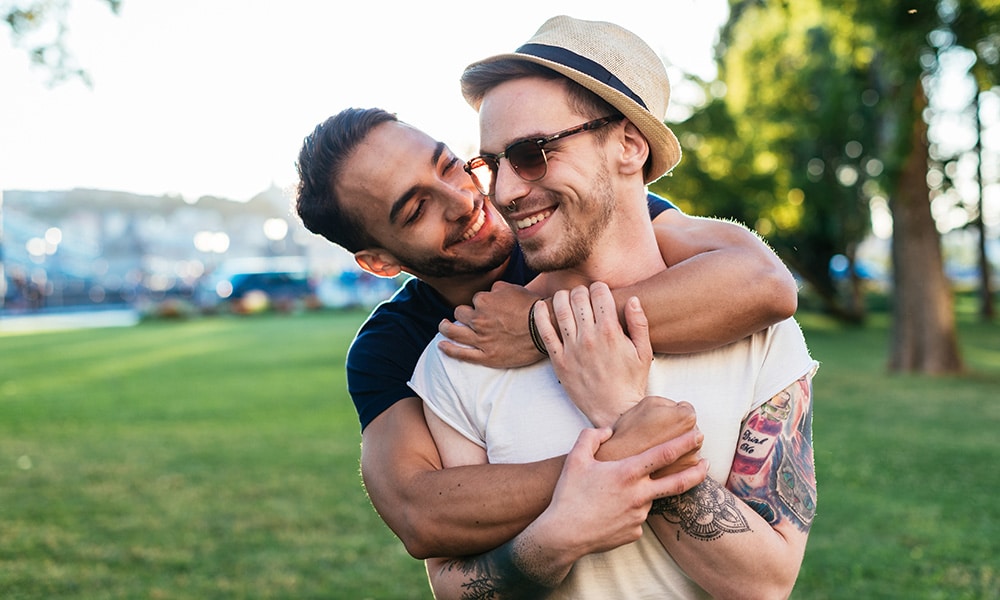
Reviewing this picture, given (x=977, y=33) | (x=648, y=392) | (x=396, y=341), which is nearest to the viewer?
(x=648, y=392)

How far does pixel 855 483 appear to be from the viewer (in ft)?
31.7

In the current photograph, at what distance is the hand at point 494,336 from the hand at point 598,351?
0.26ft

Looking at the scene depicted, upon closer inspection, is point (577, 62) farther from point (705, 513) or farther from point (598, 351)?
point (705, 513)

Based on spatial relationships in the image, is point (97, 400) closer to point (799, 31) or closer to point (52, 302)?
point (799, 31)

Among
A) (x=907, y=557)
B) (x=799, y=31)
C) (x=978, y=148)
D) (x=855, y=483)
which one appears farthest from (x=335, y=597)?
(x=978, y=148)

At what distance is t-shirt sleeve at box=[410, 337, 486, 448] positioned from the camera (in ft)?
7.59

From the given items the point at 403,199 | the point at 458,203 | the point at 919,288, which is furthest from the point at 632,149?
the point at 919,288

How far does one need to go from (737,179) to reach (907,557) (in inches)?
771

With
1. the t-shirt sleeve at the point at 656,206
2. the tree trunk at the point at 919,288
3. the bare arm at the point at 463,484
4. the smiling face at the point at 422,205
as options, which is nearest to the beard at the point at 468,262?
the smiling face at the point at 422,205

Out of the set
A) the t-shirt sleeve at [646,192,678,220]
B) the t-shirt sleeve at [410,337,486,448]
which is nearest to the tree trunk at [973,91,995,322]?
the t-shirt sleeve at [646,192,678,220]

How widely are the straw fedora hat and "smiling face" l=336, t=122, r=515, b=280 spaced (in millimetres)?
651

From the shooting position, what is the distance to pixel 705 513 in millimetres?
2088

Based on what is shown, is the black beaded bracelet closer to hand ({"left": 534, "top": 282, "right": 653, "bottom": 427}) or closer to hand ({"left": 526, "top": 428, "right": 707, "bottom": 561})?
hand ({"left": 534, "top": 282, "right": 653, "bottom": 427})

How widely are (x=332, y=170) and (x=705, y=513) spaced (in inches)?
65.6
